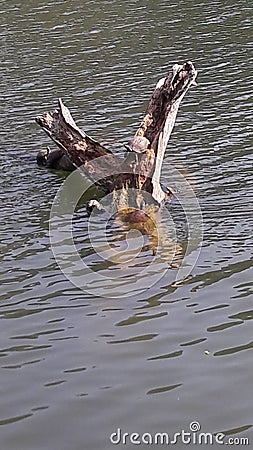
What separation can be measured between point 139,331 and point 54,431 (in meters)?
2.19

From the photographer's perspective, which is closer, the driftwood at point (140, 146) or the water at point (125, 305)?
the water at point (125, 305)

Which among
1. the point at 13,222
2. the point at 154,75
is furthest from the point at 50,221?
the point at 154,75

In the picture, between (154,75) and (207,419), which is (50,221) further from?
(154,75)

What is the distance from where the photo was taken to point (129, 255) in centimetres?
1245

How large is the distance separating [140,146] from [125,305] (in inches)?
184

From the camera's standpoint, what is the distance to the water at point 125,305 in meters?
8.35

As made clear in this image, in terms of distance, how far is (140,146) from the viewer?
14.7m

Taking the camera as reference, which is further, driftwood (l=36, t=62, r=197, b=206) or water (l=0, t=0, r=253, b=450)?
driftwood (l=36, t=62, r=197, b=206)

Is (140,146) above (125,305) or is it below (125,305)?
above

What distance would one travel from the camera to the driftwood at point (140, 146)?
47.9 feet

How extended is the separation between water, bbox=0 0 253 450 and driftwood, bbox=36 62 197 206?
751 millimetres

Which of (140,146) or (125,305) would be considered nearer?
(125,305)

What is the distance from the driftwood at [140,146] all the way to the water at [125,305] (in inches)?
29.5

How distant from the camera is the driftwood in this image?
575 inches
